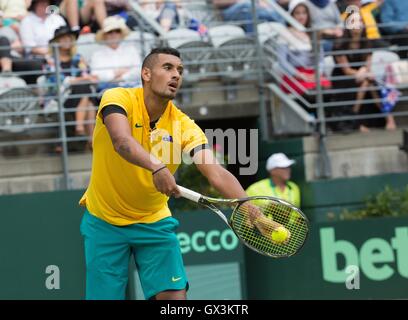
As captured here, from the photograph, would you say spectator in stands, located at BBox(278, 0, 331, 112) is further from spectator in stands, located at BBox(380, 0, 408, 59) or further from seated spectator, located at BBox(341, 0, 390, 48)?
spectator in stands, located at BBox(380, 0, 408, 59)

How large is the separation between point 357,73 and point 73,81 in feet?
10.7

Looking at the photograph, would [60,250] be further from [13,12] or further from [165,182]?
[165,182]

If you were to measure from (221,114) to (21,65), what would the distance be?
237 cm

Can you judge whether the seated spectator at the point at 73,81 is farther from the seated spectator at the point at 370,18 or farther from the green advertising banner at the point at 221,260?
the seated spectator at the point at 370,18

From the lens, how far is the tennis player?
6949 mm

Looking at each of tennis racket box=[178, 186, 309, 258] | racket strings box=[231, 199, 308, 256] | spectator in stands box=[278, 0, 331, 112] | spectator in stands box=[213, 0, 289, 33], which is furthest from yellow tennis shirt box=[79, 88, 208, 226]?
spectator in stands box=[213, 0, 289, 33]

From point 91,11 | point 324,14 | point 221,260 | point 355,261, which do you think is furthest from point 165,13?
point 355,261

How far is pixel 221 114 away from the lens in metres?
12.2

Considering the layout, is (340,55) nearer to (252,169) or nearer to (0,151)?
(252,169)

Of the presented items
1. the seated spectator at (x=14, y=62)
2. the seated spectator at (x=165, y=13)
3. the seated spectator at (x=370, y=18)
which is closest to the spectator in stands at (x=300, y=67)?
the seated spectator at (x=370, y=18)

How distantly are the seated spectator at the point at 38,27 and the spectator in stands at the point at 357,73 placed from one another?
10.6 ft

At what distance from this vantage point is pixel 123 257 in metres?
7.26

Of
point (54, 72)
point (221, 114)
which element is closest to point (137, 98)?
point (54, 72)

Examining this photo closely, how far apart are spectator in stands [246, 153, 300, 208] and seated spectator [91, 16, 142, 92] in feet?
5.77
